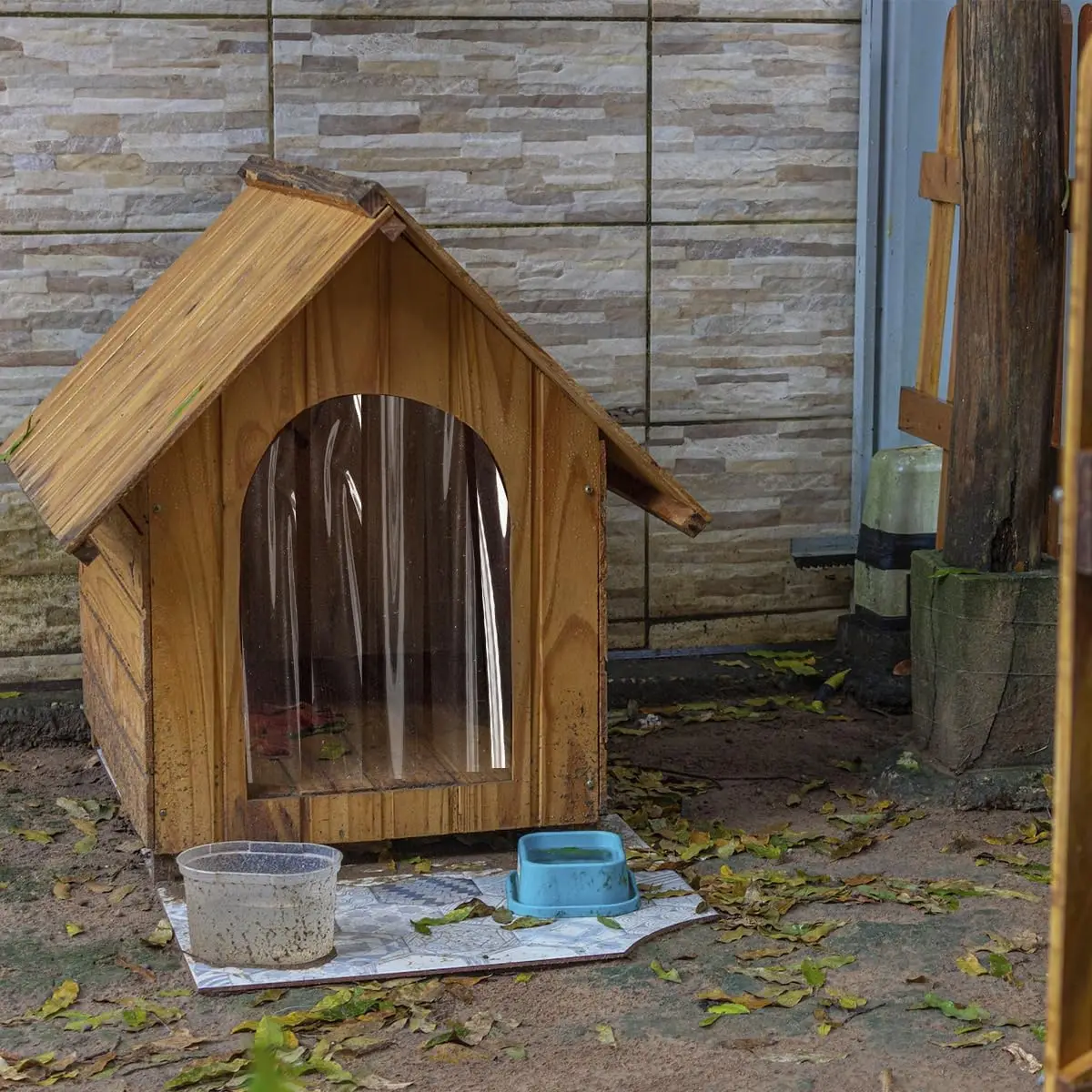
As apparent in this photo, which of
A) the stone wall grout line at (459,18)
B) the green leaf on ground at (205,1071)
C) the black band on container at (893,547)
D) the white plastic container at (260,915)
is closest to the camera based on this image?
the green leaf on ground at (205,1071)

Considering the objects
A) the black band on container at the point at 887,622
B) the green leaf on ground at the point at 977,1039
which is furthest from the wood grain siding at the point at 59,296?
the green leaf on ground at the point at 977,1039

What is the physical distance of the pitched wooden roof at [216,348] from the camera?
4.28m

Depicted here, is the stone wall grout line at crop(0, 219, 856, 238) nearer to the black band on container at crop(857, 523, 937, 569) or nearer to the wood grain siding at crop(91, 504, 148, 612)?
the black band on container at crop(857, 523, 937, 569)

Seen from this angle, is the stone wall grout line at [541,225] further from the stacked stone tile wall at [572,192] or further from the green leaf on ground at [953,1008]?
the green leaf on ground at [953,1008]

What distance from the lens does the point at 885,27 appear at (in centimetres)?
667

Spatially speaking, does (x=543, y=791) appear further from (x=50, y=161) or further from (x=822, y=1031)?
(x=50, y=161)

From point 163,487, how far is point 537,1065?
68.7 inches

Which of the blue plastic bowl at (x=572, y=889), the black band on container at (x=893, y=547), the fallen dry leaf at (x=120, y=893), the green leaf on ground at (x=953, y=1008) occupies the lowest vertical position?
the fallen dry leaf at (x=120, y=893)

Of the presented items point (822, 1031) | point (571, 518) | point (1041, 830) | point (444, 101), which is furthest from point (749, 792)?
point (444, 101)

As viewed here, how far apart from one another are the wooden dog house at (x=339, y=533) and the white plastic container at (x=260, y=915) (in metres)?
0.49

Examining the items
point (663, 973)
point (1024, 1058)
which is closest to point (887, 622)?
point (663, 973)

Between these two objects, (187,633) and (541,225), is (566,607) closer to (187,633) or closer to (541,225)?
(187,633)

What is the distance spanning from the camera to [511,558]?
4.78 metres

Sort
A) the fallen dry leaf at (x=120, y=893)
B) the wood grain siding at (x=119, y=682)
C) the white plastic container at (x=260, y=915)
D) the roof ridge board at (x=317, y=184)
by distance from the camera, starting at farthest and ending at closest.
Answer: the fallen dry leaf at (x=120, y=893) → the wood grain siding at (x=119, y=682) → the roof ridge board at (x=317, y=184) → the white plastic container at (x=260, y=915)
